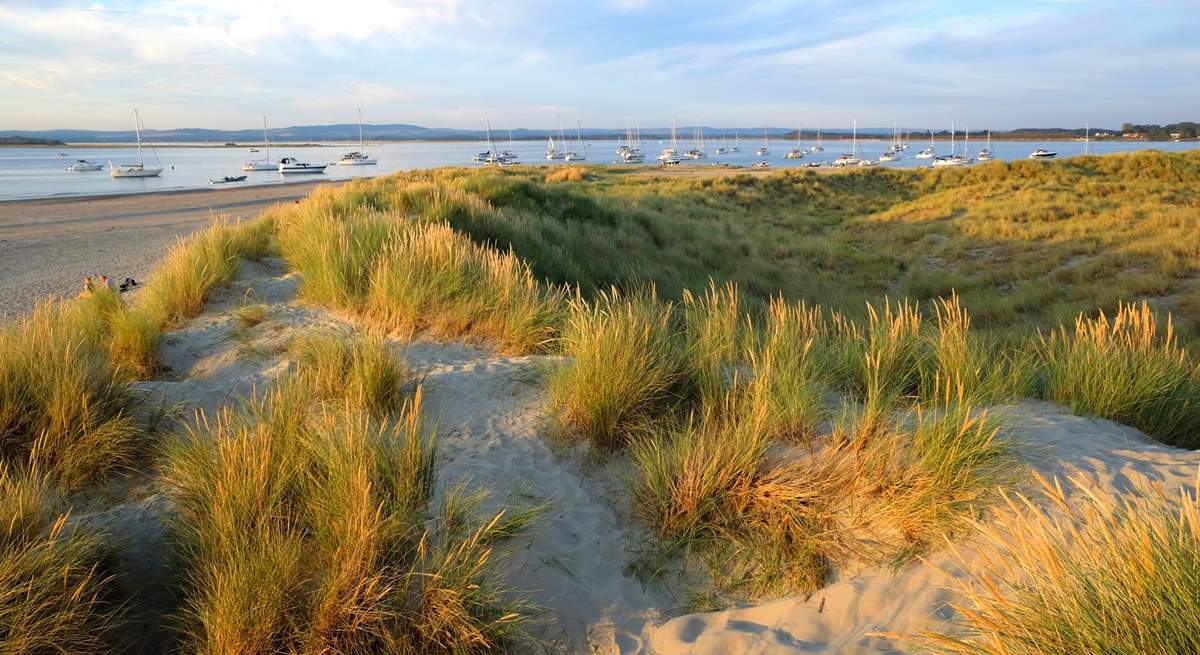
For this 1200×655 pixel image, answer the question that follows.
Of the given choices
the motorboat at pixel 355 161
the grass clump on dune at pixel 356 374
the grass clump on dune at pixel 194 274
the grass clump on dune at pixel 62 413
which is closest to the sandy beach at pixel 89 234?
the grass clump on dune at pixel 194 274

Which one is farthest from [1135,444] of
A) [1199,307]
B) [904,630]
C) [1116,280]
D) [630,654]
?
[1116,280]

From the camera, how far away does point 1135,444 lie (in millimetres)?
4062

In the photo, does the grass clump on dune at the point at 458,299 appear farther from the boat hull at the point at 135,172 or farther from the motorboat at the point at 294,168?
the motorboat at the point at 294,168

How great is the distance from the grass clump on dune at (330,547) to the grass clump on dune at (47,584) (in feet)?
1.02

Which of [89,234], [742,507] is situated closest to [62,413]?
[742,507]

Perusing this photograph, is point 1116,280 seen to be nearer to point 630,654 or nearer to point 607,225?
point 607,225

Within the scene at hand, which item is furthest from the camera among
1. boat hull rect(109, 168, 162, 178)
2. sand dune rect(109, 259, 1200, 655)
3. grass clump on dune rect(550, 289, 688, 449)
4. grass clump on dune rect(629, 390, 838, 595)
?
boat hull rect(109, 168, 162, 178)

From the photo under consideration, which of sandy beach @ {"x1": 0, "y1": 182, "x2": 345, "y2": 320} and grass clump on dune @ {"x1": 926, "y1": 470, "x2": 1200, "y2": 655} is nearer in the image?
grass clump on dune @ {"x1": 926, "y1": 470, "x2": 1200, "y2": 655}

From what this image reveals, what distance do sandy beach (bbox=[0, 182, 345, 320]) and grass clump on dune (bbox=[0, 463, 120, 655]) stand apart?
696 centimetres

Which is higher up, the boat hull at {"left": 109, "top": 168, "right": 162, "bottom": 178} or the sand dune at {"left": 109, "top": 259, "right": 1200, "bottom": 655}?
the boat hull at {"left": 109, "top": 168, "right": 162, "bottom": 178}

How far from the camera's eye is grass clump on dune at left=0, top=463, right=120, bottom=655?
2498 mm

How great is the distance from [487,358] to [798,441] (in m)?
2.62

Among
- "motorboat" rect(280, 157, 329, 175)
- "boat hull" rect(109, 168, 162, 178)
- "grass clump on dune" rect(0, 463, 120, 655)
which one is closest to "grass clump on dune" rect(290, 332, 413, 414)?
"grass clump on dune" rect(0, 463, 120, 655)

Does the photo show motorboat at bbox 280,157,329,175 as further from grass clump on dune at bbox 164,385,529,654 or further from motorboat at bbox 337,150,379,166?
grass clump on dune at bbox 164,385,529,654
